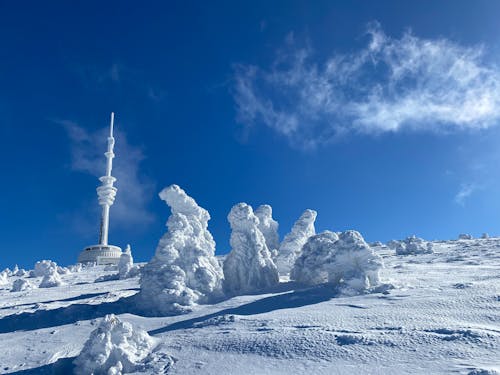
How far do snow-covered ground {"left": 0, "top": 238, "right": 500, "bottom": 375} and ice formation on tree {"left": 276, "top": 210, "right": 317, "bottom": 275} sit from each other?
10.8 metres

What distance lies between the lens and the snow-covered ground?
10250 mm

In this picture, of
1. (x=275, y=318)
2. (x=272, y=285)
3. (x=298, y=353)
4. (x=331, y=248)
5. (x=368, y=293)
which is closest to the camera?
(x=298, y=353)

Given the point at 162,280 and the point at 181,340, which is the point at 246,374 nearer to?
the point at 181,340

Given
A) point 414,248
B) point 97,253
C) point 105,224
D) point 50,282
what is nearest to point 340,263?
point 414,248

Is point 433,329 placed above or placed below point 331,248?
below

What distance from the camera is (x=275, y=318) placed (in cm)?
1419

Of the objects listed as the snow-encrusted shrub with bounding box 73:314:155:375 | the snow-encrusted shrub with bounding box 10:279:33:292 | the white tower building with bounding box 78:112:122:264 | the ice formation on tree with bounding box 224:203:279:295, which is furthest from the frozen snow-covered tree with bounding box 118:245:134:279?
the white tower building with bounding box 78:112:122:264

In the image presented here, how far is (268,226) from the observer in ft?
111

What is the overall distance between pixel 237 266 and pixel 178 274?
3.71 m

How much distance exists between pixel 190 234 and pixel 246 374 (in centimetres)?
1307

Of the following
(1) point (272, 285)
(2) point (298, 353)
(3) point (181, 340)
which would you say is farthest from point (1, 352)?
(1) point (272, 285)

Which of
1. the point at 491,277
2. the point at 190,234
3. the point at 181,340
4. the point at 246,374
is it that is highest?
the point at 190,234

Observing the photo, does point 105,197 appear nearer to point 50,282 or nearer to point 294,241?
point 50,282

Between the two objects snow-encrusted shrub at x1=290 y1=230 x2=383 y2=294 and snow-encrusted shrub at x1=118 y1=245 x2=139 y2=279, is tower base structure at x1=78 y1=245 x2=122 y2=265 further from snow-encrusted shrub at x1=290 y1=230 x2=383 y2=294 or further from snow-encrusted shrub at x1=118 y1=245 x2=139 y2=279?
snow-encrusted shrub at x1=290 y1=230 x2=383 y2=294
